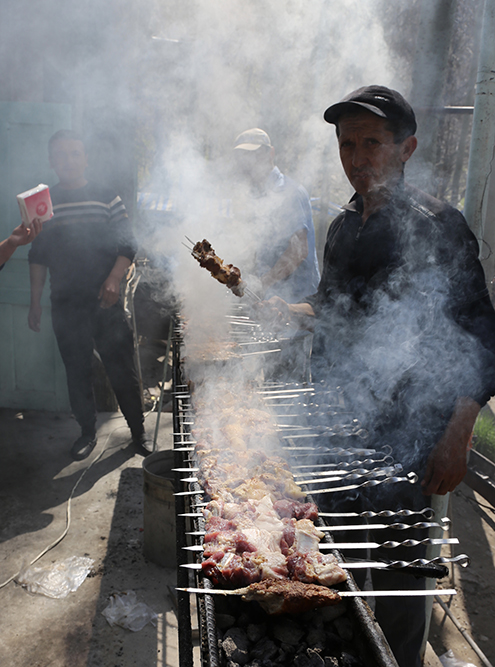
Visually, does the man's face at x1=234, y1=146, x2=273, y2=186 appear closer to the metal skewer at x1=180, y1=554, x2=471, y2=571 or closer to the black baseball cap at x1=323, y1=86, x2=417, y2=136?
the black baseball cap at x1=323, y1=86, x2=417, y2=136

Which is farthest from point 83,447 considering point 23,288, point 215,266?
point 215,266

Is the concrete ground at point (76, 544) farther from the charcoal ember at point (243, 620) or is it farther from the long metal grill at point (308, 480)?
the charcoal ember at point (243, 620)

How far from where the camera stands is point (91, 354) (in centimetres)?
594

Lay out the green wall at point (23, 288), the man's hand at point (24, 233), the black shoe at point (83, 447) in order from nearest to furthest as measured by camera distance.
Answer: the man's hand at point (24, 233)
the black shoe at point (83, 447)
the green wall at point (23, 288)

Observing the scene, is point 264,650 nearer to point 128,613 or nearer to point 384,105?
point 128,613

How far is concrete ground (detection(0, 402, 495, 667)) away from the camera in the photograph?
3.21 m

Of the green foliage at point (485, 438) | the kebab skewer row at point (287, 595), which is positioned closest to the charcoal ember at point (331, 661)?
the kebab skewer row at point (287, 595)

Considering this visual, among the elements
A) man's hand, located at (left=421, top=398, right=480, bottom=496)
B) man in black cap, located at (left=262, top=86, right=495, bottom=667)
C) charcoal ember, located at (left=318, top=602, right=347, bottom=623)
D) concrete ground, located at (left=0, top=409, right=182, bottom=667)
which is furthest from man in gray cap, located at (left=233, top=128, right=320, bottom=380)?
charcoal ember, located at (left=318, top=602, right=347, bottom=623)

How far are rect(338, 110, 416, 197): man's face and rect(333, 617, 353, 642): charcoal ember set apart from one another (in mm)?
2324

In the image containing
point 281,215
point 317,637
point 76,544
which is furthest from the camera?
point 281,215

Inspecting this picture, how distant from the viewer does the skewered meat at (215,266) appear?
12.6ft

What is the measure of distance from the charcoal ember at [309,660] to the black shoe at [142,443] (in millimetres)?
4742

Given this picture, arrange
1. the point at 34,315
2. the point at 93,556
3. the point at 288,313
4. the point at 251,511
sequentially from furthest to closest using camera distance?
the point at 34,315
the point at 93,556
the point at 288,313
the point at 251,511

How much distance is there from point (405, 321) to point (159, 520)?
272 cm
